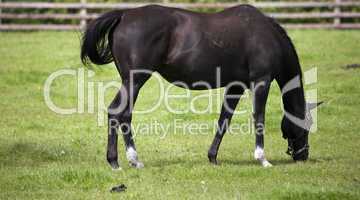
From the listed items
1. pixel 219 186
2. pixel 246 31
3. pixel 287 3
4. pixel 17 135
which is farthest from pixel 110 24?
pixel 287 3

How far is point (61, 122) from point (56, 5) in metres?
13.6

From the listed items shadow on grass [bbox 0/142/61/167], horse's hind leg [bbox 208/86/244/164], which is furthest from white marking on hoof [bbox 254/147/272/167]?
shadow on grass [bbox 0/142/61/167]

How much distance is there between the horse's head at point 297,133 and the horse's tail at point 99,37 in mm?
2571

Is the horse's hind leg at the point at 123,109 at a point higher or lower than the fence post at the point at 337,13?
higher

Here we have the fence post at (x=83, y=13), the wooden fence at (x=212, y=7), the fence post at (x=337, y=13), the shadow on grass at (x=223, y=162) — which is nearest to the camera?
the shadow on grass at (x=223, y=162)

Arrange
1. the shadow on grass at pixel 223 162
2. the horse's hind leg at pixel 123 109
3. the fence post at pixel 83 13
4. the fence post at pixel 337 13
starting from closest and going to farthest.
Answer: the horse's hind leg at pixel 123 109 < the shadow on grass at pixel 223 162 < the fence post at pixel 337 13 < the fence post at pixel 83 13

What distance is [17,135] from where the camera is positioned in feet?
39.7

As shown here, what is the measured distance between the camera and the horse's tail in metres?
9.24

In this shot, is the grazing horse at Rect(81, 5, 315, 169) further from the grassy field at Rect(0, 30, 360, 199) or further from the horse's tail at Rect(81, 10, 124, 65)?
the grassy field at Rect(0, 30, 360, 199)

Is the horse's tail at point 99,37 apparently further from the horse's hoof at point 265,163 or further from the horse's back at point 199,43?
the horse's hoof at point 265,163

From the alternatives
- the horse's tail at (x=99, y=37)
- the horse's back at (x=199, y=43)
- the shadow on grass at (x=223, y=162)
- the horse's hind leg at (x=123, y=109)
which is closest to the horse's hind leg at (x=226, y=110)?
the shadow on grass at (x=223, y=162)

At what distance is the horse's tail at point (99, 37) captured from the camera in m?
9.24

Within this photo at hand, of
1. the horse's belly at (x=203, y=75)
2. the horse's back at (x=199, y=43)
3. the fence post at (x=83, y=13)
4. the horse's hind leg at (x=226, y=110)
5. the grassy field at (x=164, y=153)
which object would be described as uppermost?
the horse's back at (x=199, y=43)

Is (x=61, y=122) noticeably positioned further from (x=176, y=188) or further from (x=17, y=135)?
(x=176, y=188)
